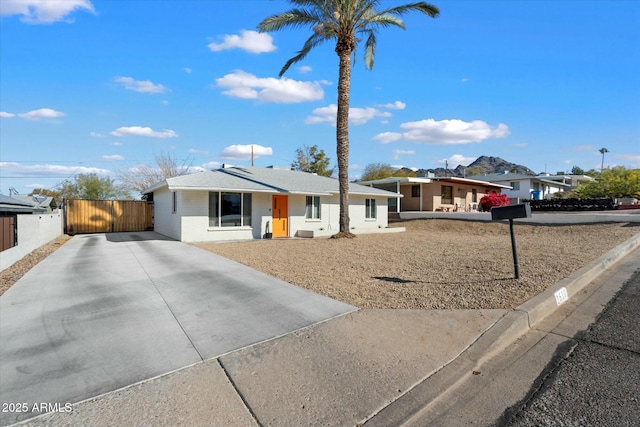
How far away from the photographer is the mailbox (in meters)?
5.50

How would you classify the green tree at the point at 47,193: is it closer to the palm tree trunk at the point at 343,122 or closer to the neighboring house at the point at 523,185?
the palm tree trunk at the point at 343,122

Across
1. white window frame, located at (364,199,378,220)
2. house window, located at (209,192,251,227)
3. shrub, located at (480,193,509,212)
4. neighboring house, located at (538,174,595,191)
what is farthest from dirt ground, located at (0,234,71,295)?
neighboring house, located at (538,174,595,191)

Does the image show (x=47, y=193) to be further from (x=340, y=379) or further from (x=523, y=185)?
(x=523, y=185)

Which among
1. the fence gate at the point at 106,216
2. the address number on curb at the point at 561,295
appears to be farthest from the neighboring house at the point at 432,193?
the address number on curb at the point at 561,295

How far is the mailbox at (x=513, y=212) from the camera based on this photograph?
5500 millimetres

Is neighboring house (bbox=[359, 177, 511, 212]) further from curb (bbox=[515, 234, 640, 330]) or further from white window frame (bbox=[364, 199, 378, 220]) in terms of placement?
curb (bbox=[515, 234, 640, 330])

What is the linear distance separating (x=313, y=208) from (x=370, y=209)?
4.95 m

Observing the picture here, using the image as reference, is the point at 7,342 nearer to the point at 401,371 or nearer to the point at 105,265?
the point at 401,371

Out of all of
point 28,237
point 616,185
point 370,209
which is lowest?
point 28,237

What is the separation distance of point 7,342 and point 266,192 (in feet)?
39.7

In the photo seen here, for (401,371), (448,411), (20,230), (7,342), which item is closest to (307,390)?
(401,371)

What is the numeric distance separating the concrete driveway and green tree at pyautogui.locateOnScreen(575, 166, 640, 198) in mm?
39635

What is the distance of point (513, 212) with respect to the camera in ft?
18.5

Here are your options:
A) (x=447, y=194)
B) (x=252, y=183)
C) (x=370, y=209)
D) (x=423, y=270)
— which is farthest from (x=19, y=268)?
(x=447, y=194)
